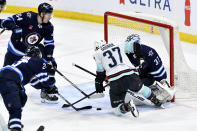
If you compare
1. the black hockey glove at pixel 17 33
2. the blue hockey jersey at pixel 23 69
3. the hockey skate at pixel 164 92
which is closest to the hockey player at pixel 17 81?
the blue hockey jersey at pixel 23 69

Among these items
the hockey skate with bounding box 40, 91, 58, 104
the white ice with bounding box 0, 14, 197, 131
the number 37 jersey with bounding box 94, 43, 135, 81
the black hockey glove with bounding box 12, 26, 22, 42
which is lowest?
the white ice with bounding box 0, 14, 197, 131

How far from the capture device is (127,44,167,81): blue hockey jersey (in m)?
5.74

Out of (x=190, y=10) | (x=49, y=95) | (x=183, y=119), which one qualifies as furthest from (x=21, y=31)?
(x=190, y=10)

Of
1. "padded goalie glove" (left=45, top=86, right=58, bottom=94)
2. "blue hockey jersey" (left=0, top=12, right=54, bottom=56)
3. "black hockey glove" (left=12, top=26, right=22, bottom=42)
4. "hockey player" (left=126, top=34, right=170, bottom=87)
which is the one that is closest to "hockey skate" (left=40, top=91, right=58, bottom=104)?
"padded goalie glove" (left=45, top=86, right=58, bottom=94)

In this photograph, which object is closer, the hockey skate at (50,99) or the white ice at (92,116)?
the white ice at (92,116)

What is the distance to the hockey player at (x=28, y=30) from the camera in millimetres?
5751

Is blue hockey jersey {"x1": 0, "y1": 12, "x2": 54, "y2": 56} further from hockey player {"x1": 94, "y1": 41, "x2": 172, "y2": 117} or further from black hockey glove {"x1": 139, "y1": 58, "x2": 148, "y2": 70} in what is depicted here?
black hockey glove {"x1": 139, "y1": 58, "x2": 148, "y2": 70}

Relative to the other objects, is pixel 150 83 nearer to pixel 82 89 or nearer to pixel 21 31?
pixel 82 89

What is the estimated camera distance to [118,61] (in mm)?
5438

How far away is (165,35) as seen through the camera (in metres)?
5.97

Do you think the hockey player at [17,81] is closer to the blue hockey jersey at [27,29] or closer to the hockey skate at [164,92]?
the blue hockey jersey at [27,29]

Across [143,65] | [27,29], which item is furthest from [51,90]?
[143,65]

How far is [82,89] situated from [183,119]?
1456 millimetres

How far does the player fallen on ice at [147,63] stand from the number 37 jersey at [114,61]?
230 mm
